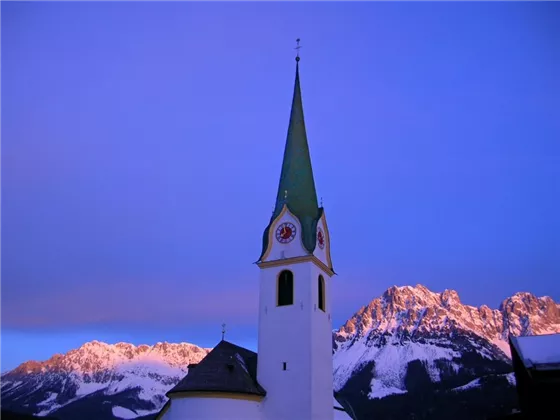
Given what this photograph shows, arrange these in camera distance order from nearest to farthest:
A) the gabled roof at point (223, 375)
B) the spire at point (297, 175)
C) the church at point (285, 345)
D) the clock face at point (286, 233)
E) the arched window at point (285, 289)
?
1. the gabled roof at point (223, 375)
2. the church at point (285, 345)
3. the arched window at point (285, 289)
4. the clock face at point (286, 233)
5. the spire at point (297, 175)

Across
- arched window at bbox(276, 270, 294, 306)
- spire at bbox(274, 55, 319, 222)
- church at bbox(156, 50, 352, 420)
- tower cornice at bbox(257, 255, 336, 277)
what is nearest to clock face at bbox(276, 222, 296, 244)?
church at bbox(156, 50, 352, 420)

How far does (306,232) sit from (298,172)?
5.78 m

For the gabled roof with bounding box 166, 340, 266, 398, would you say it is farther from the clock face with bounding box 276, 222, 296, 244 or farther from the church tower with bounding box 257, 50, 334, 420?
the clock face with bounding box 276, 222, 296, 244

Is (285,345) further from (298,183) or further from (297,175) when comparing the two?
(297,175)

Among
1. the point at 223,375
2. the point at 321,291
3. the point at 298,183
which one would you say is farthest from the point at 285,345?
the point at 298,183

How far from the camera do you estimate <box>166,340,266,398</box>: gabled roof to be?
3706 cm

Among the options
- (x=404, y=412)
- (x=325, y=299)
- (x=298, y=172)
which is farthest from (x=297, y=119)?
(x=404, y=412)

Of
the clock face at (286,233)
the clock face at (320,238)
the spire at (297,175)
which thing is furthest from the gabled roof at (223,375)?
the spire at (297,175)

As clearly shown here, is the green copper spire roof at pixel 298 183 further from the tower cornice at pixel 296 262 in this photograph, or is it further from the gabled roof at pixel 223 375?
the gabled roof at pixel 223 375

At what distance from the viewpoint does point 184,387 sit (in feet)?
122

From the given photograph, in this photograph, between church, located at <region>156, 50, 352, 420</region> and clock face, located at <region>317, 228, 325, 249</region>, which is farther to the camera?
clock face, located at <region>317, 228, 325, 249</region>

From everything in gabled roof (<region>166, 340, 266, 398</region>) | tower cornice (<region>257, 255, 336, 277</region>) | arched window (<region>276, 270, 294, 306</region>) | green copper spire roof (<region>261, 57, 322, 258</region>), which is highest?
green copper spire roof (<region>261, 57, 322, 258</region>)

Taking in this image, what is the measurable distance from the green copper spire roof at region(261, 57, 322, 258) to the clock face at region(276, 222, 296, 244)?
835mm

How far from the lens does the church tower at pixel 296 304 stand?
38594 mm
